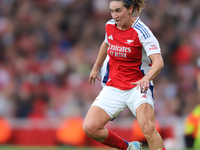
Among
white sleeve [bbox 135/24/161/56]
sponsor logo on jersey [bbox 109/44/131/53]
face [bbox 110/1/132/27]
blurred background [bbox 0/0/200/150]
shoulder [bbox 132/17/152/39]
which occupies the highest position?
face [bbox 110/1/132/27]

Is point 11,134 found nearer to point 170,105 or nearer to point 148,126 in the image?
point 170,105

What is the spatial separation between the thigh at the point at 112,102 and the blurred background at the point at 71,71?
4.00 m

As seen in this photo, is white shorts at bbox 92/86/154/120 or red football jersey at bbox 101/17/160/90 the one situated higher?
red football jersey at bbox 101/17/160/90

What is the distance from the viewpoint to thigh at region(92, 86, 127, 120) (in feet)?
17.5

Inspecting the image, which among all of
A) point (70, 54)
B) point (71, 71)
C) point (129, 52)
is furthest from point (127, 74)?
point (70, 54)

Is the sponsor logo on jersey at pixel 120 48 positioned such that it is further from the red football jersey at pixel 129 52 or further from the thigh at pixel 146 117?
the thigh at pixel 146 117

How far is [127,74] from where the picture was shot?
5.36m

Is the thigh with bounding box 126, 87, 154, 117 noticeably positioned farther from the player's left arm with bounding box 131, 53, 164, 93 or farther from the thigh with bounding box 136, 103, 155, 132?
the player's left arm with bounding box 131, 53, 164, 93

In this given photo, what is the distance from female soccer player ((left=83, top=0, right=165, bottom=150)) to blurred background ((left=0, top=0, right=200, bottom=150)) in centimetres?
401

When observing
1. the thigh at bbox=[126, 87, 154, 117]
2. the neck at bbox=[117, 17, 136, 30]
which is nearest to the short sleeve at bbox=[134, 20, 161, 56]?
the neck at bbox=[117, 17, 136, 30]

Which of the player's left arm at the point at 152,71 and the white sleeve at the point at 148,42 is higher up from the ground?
the white sleeve at the point at 148,42

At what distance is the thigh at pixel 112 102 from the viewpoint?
5.35 metres

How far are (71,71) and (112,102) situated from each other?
640 centimetres

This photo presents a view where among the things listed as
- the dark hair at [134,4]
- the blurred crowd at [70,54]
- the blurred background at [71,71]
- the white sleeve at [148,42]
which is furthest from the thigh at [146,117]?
the blurred crowd at [70,54]
